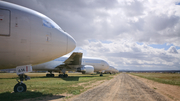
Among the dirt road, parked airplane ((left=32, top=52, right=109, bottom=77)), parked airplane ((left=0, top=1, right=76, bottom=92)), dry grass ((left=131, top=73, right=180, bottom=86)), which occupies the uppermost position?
parked airplane ((left=0, top=1, right=76, bottom=92))

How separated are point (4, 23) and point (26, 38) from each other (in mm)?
1043

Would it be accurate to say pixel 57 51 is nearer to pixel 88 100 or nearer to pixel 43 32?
pixel 43 32

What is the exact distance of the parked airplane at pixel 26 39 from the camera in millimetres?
5765

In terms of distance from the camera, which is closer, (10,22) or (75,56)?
(10,22)

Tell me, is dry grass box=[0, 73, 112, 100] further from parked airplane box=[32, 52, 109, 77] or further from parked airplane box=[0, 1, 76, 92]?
parked airplane box=[32, 52, 109, 77]

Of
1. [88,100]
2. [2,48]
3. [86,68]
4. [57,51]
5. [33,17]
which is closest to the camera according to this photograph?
[2,48]

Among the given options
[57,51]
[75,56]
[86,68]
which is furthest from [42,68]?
[57,51]

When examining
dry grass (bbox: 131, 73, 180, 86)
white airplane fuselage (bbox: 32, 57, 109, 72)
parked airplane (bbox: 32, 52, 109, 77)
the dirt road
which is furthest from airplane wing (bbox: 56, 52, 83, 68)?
dry grass (bbox: 131, 73, 180, 86)

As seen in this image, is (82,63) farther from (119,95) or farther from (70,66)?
(119,95)

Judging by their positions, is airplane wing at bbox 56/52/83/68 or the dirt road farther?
airplane wing at bbox 56/52/83/68

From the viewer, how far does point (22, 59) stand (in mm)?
6441

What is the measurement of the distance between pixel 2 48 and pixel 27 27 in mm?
1384

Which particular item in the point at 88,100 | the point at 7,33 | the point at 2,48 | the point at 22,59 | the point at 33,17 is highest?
the point at 33,17

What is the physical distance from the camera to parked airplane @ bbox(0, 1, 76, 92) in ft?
18.9
